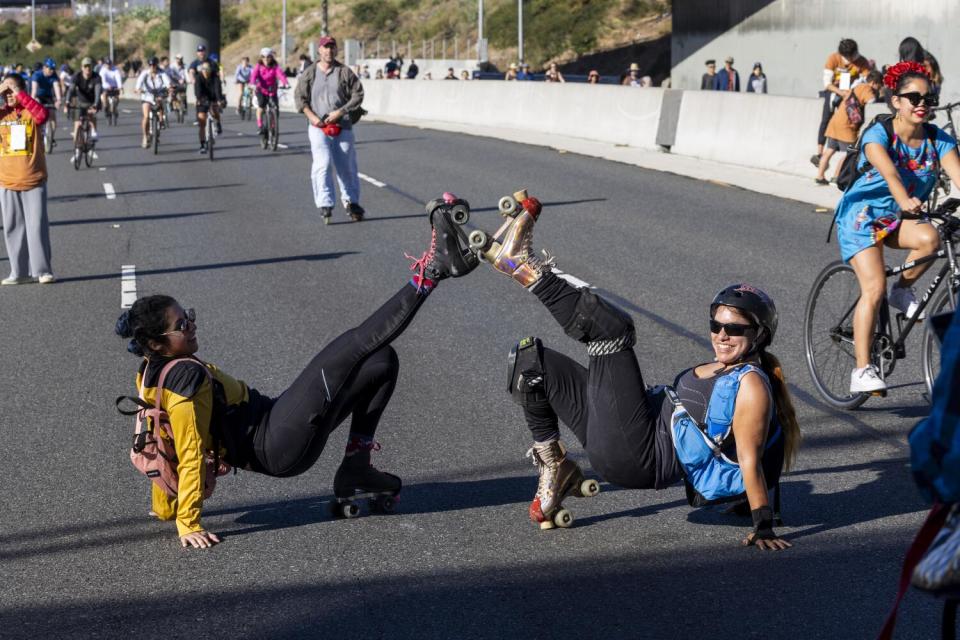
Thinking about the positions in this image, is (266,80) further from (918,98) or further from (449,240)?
(449,240)

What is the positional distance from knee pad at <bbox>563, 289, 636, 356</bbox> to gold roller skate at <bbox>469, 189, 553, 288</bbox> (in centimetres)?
20

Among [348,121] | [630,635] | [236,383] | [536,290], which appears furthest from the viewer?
[348,121]

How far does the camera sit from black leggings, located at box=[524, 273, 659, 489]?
5180 millimetres

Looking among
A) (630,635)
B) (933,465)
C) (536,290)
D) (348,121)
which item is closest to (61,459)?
(536,290)

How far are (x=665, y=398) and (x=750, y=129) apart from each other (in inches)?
648

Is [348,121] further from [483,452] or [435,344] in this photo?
[483,452]

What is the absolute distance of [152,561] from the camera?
17.8ft

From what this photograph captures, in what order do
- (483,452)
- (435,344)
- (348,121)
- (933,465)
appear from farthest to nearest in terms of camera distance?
(348,121) < (435,344) < (483,452) < (933,465)

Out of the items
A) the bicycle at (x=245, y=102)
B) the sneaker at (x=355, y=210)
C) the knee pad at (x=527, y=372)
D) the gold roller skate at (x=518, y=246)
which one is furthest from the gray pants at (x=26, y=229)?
the bicycle at (x=245, y=102)

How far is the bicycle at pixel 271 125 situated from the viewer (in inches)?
1106

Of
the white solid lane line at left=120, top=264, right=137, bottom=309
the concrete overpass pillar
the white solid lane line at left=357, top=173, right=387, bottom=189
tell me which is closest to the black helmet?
the white solid lane line at left=120, top=264, right=137, bottom=309

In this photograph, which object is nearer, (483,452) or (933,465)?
(933,465)

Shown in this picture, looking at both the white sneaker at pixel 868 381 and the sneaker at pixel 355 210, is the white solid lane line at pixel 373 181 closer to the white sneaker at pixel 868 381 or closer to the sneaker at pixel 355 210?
the sneaker at pixel 355 210

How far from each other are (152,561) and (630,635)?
1936mm
